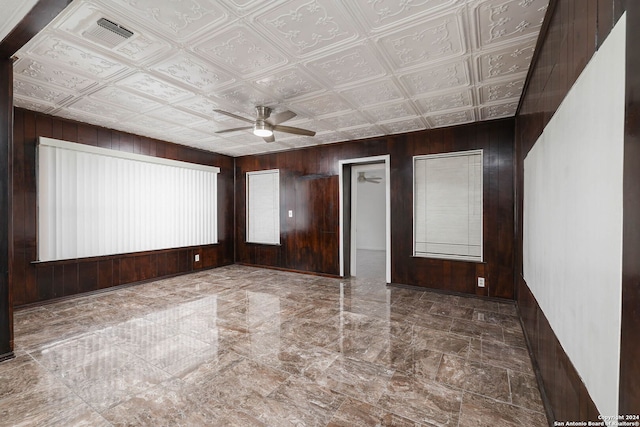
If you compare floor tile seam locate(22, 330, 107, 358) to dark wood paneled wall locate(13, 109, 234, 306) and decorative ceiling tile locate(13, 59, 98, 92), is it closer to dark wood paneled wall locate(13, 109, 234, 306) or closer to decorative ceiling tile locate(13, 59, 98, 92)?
dark wood paneled wall locate(13, 109, 234, 306)

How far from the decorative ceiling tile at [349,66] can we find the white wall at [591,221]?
1637mm

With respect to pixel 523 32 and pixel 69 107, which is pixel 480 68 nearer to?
pixel 523 32

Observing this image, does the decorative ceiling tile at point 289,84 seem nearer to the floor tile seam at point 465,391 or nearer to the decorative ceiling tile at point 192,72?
the decorative ceiling tile at point 192,72

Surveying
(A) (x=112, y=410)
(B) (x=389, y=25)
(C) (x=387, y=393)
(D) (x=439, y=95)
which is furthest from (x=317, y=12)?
(A) (x=112, y=410)

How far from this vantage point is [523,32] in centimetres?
234

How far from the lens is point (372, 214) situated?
1038cm

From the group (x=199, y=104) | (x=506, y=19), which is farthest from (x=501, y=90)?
(x=199, y=104)

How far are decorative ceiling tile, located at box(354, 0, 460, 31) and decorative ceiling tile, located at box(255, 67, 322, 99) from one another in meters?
0.97

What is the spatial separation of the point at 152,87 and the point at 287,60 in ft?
5.76

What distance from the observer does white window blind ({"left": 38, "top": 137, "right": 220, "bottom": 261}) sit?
4.35 meters

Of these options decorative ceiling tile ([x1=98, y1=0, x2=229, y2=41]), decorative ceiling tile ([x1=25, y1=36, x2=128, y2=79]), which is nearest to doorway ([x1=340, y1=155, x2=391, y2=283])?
decorative ceiling tile ([x1=98, y1=0, x2=229, y2=41])

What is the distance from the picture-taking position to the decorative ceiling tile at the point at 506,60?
2.57 meters

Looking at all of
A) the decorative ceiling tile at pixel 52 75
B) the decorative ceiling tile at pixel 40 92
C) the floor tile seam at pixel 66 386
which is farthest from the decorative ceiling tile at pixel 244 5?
the floor tile seam at pixel 66 386

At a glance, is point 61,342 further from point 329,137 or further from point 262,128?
point 329,137
